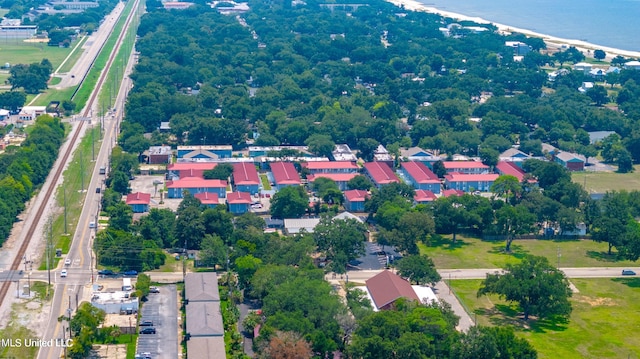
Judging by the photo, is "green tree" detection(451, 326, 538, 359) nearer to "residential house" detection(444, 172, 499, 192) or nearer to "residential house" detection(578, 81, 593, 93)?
"residential house" detection(444, 172, 499, 192)

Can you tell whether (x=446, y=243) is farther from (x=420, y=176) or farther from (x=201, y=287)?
(x=201, y=287)

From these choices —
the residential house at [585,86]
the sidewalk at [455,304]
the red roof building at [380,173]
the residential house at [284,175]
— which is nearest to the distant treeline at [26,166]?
the residential house at [284,175]

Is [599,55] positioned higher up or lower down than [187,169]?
higher up

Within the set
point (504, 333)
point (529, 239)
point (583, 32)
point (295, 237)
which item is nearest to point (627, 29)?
point (583, 32)

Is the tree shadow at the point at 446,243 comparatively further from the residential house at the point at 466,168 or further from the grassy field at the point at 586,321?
the residential house at the point at 466,168

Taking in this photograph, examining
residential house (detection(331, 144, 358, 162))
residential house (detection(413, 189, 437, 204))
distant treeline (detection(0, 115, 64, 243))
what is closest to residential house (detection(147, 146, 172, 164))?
distant treeline (detection(0, 115, 64, 243))

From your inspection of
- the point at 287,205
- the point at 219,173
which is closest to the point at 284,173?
the point at 219,173
